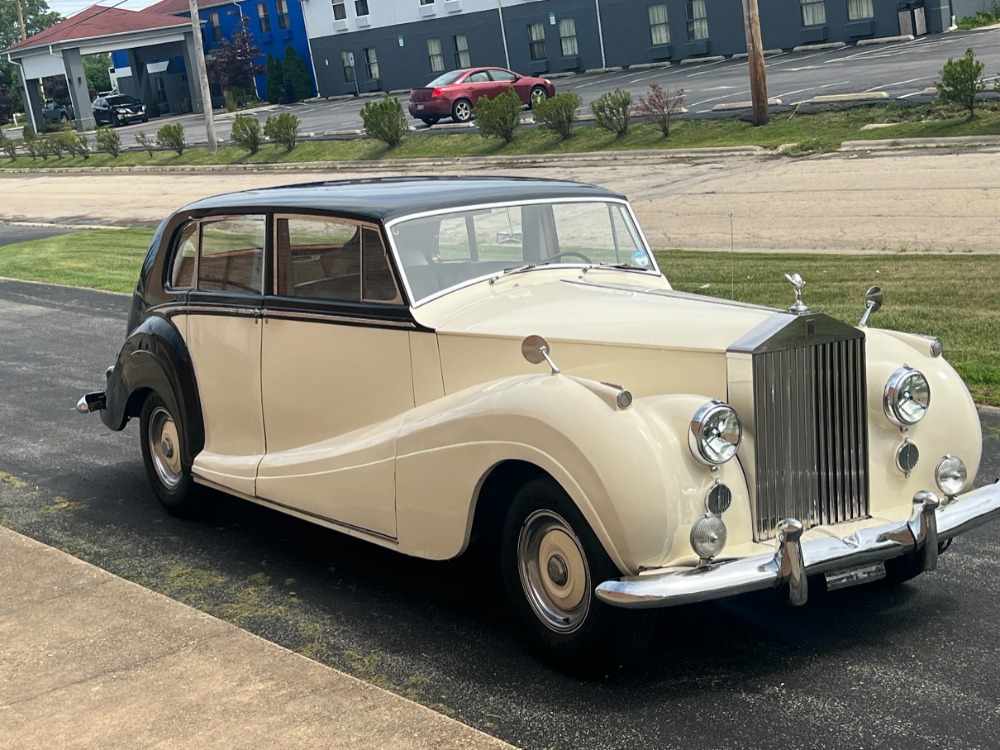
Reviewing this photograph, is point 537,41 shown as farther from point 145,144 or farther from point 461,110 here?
point 145,144

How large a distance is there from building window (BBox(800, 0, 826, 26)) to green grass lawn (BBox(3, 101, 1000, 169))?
14991mm

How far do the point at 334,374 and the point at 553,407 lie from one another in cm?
171

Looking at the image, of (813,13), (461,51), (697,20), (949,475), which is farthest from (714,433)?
(461,51)

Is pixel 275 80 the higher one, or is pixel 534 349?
pixel 275 80

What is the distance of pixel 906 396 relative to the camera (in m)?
5.03

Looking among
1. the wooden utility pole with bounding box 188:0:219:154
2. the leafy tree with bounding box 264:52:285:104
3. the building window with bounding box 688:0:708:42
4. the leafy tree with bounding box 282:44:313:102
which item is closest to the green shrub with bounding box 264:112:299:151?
the wooden utility pole with bounding box 188:0:219:154

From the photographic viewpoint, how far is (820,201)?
17.5 m

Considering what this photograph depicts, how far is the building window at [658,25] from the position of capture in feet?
148

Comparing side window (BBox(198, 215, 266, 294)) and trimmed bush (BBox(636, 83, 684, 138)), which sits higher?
side window (BBox(198, 215, 266, 294))

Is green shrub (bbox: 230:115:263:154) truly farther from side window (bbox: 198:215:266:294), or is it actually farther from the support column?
side window (bbox: 198:215:266:294)

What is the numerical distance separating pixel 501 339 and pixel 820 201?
43.4ft

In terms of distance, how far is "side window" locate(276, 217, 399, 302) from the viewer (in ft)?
19.1

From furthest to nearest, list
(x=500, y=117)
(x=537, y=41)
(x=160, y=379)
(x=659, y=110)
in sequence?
(x=537, y=41), (x=500, y=117), (x=659, y=110), (x=160, y=379)

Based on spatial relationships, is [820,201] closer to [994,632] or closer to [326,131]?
[994,632]
